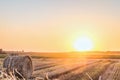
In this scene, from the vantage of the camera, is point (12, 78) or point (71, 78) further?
point (71, 78)

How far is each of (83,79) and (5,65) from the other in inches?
154

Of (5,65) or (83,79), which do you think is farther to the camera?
(83,79)

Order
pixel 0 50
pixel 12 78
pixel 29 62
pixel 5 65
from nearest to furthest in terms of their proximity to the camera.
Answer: pixel 12 78, pixel 5 65, pixel 29 62, pixel 0 50

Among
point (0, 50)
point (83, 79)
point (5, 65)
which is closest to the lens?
point (5, 65)

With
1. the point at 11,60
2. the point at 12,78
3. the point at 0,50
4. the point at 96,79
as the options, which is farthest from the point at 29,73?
the point at 0,50

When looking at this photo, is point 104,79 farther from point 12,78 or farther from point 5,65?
point 12,78

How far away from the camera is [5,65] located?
48.8 ft

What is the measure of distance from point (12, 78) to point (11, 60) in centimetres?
1273

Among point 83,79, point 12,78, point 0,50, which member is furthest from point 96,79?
point 0,50

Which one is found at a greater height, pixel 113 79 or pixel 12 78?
pixel 12 78

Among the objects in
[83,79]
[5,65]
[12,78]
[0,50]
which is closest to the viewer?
[12,78]

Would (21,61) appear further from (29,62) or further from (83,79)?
(83,79)

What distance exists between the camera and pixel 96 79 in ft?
52.2

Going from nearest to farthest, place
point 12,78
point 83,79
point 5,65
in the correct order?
point 12,78 → point 5,65 → point 83,79
